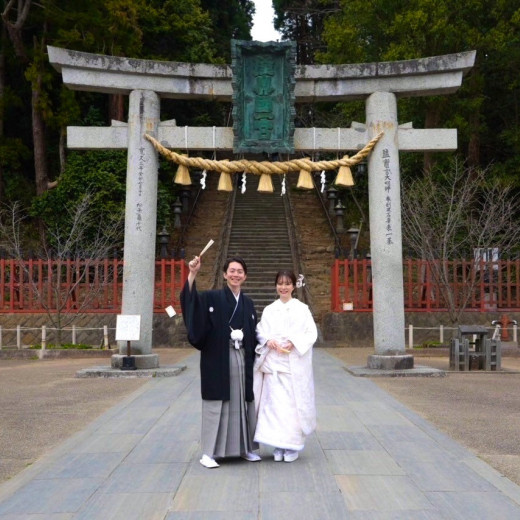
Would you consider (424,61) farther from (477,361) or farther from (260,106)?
(477,361)

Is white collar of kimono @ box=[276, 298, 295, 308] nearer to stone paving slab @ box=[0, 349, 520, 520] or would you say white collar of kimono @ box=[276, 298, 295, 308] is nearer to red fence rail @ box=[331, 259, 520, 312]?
stone paving slab @ box=[0, 349, 520, 520]

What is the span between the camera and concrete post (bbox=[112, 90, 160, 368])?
37.7ft

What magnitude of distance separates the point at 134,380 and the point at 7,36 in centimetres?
1716

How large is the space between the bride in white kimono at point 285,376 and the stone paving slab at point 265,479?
216 mm

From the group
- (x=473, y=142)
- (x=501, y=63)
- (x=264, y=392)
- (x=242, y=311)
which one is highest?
(x=501, y=63)

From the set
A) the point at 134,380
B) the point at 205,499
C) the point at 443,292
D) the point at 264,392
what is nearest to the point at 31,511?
the point at 205,499

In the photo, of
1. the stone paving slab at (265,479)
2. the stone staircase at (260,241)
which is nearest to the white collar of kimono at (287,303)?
the stone paving slab at (265,479)

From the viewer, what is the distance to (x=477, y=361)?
12.7 meters

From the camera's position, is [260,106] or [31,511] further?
[260,106]

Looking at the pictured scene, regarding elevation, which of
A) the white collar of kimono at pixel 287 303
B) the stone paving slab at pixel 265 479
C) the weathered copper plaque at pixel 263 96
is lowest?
the stone paving slab at pixel 265 479

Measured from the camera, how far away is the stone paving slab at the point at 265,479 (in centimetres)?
426

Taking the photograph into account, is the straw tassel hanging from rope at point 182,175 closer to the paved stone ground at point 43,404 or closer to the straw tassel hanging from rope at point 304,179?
the straw tassel hanging from rope at point 304,179

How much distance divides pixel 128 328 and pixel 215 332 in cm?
584

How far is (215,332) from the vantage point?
5.59 m
